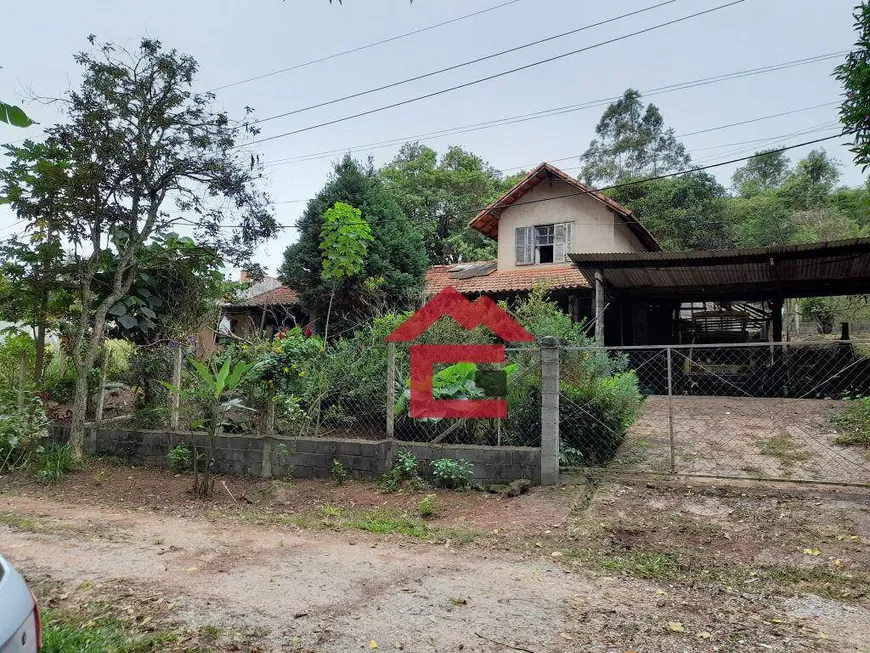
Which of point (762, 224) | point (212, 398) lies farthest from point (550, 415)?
point (762, 224)

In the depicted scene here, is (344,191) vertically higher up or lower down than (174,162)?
higher up

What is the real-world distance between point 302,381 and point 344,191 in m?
7.03

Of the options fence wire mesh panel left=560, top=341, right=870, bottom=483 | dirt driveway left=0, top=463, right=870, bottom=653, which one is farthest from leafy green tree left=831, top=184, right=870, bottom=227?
dirt driveway left=0, top=463, right=870, bottom=653

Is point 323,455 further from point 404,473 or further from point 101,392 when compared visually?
point 101,392

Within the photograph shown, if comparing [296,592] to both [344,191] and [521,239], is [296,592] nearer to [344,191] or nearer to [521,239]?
[344,191]

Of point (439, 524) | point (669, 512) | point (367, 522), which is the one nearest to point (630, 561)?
point (669, 512)

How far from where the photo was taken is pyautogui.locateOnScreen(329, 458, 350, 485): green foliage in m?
6.60

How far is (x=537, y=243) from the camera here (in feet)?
55.4

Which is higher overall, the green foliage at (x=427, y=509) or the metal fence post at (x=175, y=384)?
the metal fence post at (x=175, y=384)

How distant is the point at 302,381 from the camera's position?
23.3 ft

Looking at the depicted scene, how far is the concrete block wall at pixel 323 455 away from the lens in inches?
244

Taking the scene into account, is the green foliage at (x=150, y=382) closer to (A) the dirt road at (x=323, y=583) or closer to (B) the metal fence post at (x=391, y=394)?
(A) the dirt road at (x=323, y=583)

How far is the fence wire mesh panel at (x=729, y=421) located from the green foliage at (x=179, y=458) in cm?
494

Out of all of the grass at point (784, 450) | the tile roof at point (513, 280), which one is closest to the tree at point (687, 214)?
the tile roof at point (513, 280)
